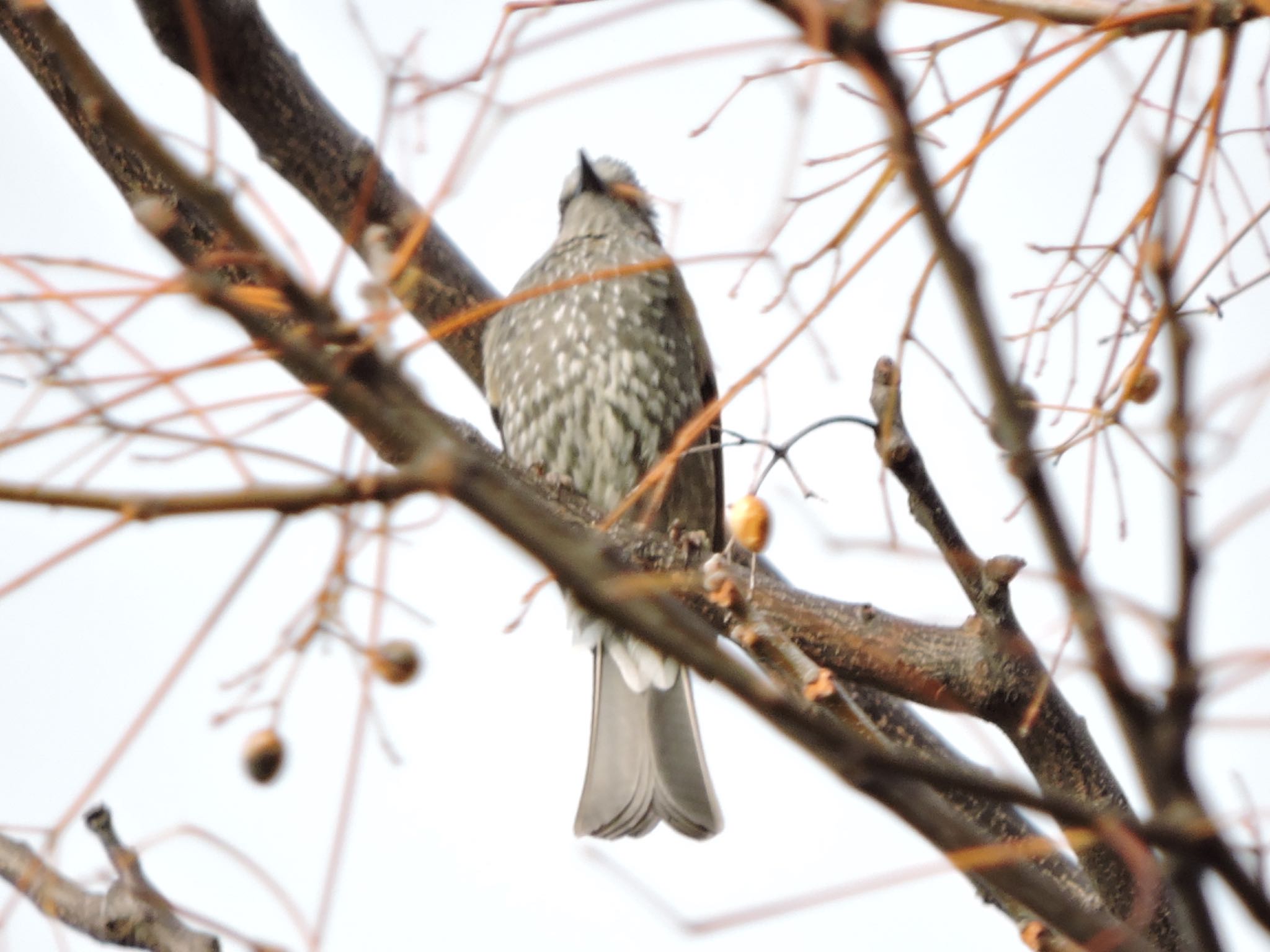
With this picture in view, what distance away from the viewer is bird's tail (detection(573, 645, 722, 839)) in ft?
11.6

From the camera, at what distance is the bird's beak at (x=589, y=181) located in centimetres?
490

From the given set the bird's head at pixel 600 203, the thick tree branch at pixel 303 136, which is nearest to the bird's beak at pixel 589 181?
the bird's head at pixel 600 203

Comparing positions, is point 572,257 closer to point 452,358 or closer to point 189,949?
point 452,358

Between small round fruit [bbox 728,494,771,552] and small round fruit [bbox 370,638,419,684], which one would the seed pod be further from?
small round fruit [bbox 370,638,419,684]

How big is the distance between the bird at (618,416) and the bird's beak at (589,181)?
24.1 inches

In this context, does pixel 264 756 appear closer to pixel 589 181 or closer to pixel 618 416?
pixel 618 416

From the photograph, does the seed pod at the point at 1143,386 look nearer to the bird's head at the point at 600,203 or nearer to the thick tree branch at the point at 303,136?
the thick tree branch at the point at 303,136

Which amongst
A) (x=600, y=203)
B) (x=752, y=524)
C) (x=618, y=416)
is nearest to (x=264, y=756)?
(x=752, y=524)

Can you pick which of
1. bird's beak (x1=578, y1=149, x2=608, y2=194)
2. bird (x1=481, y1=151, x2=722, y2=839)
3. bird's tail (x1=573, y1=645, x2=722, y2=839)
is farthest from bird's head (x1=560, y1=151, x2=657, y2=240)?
bird's tail (x1=573, y1=645, x2=722, y2=839)

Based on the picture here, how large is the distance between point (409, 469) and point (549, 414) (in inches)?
125

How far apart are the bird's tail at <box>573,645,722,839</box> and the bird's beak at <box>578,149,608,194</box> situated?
1.67 metres

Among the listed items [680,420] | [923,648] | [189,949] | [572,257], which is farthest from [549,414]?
[189,949]

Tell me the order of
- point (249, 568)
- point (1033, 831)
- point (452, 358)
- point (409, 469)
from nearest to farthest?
point (409, 469) → point (249, 568) → point (1033, 831) → point (452, 358)

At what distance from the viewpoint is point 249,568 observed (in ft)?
3.44
